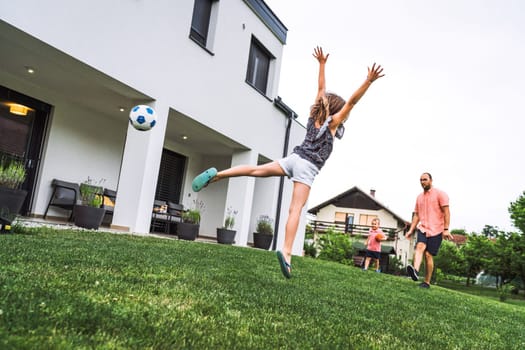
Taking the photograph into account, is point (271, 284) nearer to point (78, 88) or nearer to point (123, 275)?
point (123, 275)

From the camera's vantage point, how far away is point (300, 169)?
4.06 meters

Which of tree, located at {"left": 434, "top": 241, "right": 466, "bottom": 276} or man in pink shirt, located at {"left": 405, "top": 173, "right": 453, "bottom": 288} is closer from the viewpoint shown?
man in pink shirt, located at {"left": 405, "top": 173, "right": 453, "bottom": 288}

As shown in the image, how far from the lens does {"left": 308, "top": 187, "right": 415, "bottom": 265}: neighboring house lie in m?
40.0

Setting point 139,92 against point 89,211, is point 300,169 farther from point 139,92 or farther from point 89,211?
point 139,92

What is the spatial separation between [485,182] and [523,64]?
18.1 metres

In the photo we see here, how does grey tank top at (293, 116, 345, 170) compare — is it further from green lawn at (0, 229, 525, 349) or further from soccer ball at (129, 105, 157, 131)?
soccer ball at (129, 105, 157, 131)

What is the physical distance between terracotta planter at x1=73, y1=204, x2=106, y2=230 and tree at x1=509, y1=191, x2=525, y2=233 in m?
30.6

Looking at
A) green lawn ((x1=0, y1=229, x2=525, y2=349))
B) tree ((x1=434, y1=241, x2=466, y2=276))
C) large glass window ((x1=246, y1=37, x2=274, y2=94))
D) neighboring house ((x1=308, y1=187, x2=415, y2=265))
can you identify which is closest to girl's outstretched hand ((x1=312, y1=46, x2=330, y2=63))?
green lawn ((x1=0, y1=229, x2=525, y2=349))

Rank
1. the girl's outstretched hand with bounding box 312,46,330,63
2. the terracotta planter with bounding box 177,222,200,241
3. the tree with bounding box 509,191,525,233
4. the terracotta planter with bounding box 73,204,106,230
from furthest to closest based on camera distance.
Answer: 1. the tree with bounding box 509,191,525,233
2. the terracotta planter with bounding box 177,222,200,241
3. the terracotta planter with bounding box 73,204,106,230
4. the girl's outstretched hand with bounding box 312,46,330,63

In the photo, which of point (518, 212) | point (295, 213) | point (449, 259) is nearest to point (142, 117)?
point (295, 213)

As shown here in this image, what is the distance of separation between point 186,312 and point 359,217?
134 ft

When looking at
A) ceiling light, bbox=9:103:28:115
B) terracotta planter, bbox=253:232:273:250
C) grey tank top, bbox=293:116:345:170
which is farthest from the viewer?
terracotta planter, bbox=253:232:273:250

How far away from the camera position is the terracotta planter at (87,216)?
7734 mm

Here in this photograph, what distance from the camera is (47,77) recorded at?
881cm
